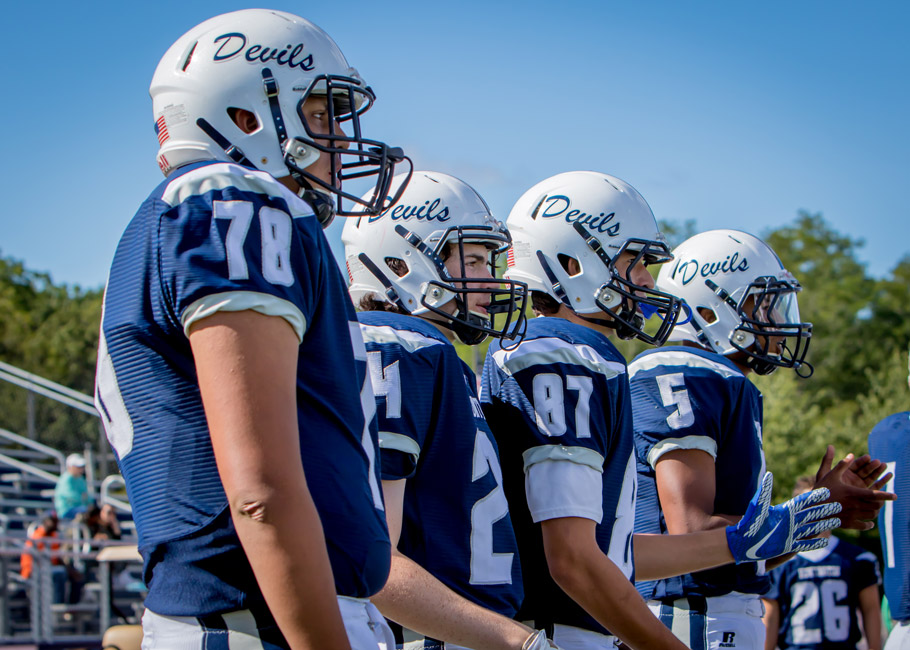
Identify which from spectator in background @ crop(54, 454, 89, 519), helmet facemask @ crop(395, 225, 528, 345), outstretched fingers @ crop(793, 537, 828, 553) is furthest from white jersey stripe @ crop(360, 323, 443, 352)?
spectator in background @ crop(54, 454, 89, 519)

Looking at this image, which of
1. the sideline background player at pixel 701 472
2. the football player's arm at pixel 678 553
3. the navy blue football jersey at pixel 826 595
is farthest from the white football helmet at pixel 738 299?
the navy blue football jersey at pixel 826 595

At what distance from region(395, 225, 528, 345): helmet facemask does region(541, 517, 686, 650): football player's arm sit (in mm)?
693

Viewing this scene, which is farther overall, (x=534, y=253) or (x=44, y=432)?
(x=44, y=432)

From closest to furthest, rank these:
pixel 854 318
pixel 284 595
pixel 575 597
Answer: pixel 284 595 < pixel 575 597 < pixel 854 318

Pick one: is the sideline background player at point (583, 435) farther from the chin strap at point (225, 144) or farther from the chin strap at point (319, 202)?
the chin strap at point (225, 144)

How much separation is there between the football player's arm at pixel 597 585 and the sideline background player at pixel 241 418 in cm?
114

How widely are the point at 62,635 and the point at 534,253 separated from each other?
975 cm

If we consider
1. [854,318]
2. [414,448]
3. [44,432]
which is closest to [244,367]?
[414,448]

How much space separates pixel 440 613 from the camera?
9.09 feet

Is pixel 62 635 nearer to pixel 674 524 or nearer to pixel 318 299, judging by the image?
pixel 674 524

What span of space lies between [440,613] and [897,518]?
11.7ft

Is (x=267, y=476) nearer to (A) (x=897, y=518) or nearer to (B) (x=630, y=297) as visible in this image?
(B) (x=630, y=297)

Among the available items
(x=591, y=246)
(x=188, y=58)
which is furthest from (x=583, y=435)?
(x=188, y=58)

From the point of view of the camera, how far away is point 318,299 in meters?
2.05
